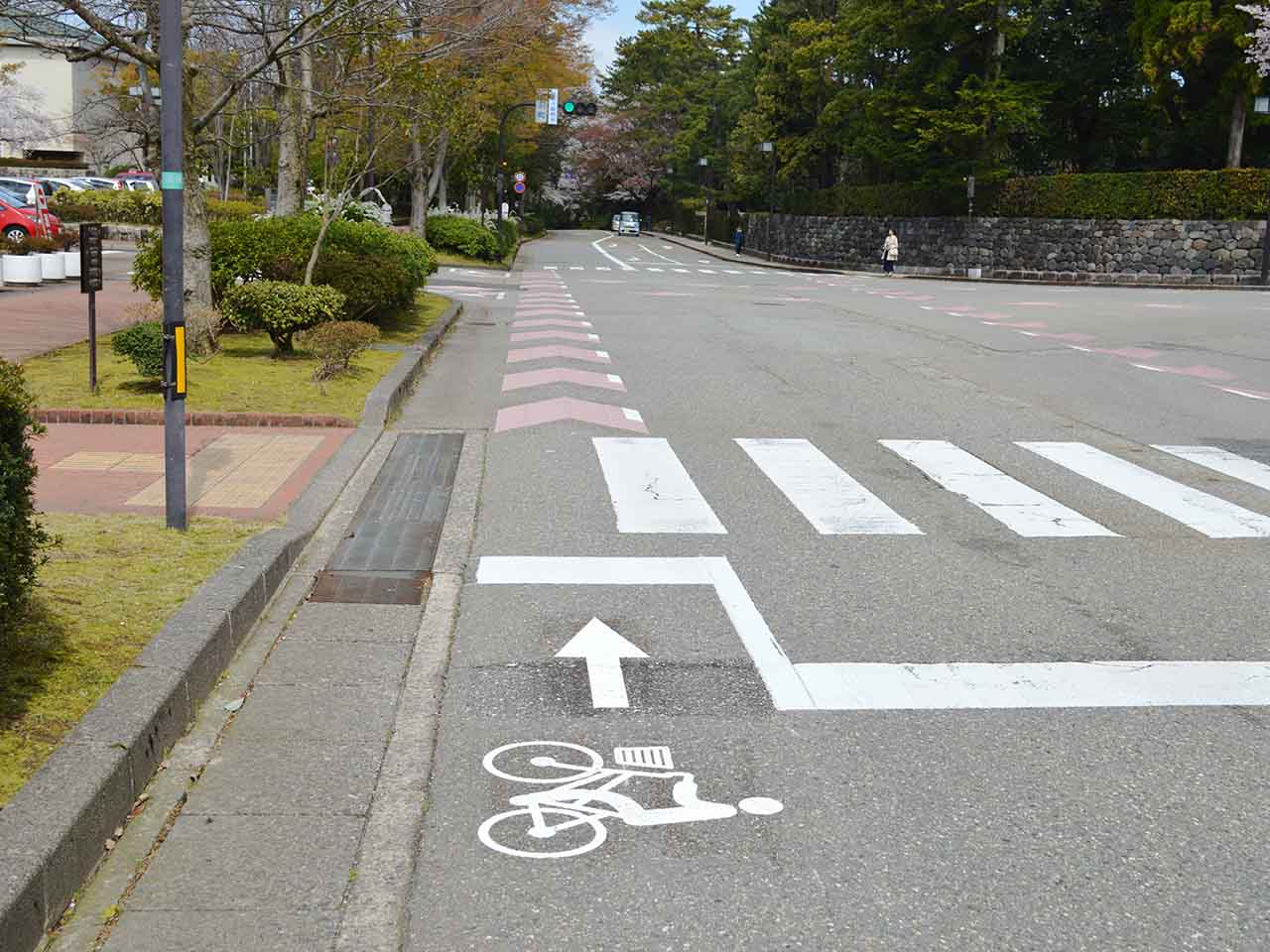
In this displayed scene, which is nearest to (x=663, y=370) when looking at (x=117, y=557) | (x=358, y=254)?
(x=358, y=254)

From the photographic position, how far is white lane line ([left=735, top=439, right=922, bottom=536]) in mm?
8414

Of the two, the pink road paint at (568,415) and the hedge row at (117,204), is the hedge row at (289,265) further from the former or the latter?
the hedge row at (117,204)

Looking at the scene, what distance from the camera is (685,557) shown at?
7551 mm

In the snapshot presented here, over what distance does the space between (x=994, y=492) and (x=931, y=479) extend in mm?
551

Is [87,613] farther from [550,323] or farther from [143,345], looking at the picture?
[550,323]

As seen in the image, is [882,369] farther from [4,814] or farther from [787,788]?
[4,814]

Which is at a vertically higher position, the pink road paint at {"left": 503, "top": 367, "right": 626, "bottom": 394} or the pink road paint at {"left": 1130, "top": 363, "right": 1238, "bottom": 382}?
the pink road paint at {"left": 1130, "top": 363, "right": 1238, "bottom": 382}

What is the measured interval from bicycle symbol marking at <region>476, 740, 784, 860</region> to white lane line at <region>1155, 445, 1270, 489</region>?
7.15m

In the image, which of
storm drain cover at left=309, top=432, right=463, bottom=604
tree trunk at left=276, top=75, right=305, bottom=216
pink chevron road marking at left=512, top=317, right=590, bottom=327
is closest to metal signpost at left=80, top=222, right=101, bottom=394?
storm drain cover at left=309, top=432, right=463, bottom=604

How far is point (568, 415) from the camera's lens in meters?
12.6

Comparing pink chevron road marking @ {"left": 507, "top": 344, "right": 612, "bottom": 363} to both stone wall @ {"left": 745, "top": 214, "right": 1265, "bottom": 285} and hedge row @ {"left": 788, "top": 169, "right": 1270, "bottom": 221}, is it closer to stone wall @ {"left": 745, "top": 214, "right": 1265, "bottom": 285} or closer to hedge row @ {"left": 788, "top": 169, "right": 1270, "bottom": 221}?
stone wall @ {"left": 745, "top": 214, "right": 1265, "bottom": 285}

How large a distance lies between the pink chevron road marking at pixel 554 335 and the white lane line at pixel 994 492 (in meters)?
9.38

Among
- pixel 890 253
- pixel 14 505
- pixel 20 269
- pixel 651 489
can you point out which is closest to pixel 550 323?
pixel 20 269

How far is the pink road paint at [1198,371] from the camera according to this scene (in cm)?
1716
